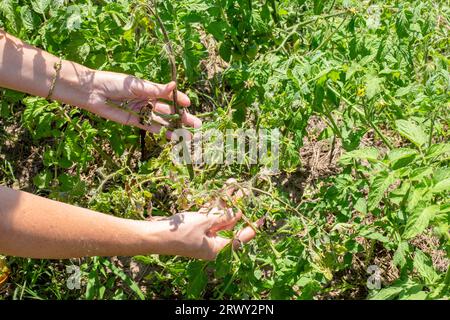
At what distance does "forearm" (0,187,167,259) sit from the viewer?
5.69 feet

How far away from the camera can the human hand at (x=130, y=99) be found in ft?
7.35

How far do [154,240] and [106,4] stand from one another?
0.88 meters

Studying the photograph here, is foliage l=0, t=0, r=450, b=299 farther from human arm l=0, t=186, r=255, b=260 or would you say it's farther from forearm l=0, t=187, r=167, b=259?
forearm l=0, t=187, r=167, b=259

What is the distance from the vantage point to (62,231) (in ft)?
5.92

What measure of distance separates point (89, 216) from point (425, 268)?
3.16ft

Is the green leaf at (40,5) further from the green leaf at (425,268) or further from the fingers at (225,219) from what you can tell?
the green leaf at (425,268)

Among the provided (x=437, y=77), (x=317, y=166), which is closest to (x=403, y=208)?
(x=437, y=77)

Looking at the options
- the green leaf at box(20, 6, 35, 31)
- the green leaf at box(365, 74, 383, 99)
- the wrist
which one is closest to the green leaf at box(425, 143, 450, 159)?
the green leaf at box(365, 74, 383, 99)

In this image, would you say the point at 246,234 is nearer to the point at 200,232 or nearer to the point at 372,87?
the point at 200,232

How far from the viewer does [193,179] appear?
7.37 ft

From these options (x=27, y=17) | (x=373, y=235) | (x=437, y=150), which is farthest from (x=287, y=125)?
(x=27, y=17)

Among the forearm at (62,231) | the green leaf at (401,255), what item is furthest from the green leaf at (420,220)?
the forearm at (62,231)

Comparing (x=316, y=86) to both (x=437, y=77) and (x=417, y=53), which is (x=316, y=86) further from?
(x=417, y=53)
